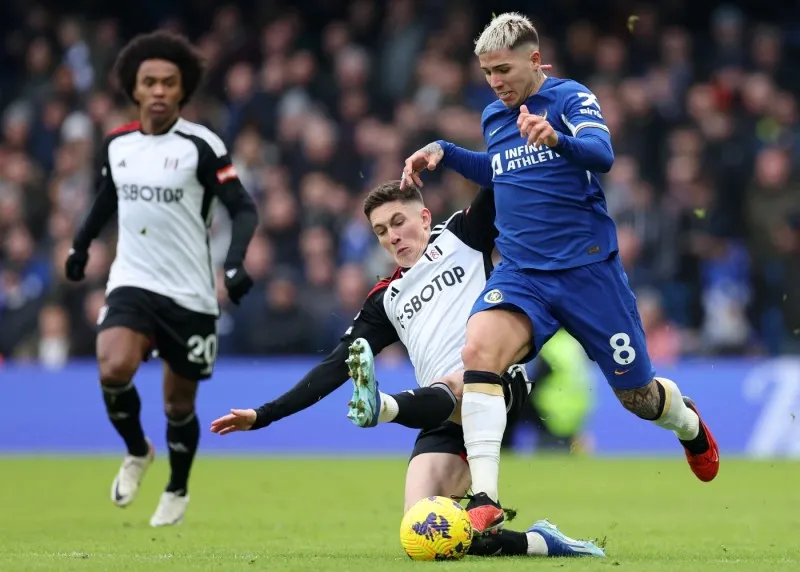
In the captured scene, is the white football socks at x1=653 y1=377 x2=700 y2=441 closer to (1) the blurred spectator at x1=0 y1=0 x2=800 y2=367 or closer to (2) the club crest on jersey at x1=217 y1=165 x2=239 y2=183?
(2) the club crest on jersey at x1=217 y1=165 x2=239 y2=183

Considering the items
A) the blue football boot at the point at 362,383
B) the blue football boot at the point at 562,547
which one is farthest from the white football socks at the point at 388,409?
the blue football boot at the point at 562,547

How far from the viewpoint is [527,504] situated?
10.0m

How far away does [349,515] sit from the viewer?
9.27 meters

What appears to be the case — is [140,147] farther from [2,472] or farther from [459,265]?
[2,472]

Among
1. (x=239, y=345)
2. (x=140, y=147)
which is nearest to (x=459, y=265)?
(x=140, y=147)

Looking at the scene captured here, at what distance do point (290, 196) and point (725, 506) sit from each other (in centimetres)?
797

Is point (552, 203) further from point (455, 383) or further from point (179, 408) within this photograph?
point (179, 408)

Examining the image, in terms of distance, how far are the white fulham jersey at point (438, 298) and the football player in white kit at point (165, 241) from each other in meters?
1.57

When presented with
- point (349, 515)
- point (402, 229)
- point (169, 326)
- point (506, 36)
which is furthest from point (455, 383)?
point (349, 515)

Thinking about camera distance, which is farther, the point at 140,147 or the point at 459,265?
the point at 140,147

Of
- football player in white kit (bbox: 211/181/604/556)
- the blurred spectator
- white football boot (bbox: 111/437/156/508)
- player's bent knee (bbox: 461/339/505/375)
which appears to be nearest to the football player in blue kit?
player's bent knee (bbox: 461/339/505/375)

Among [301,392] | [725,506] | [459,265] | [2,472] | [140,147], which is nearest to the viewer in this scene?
[301,392]

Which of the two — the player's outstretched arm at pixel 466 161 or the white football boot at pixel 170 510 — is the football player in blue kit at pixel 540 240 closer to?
the player's outstretched arm at pixel 466 161

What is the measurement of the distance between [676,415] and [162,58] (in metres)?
3.78
